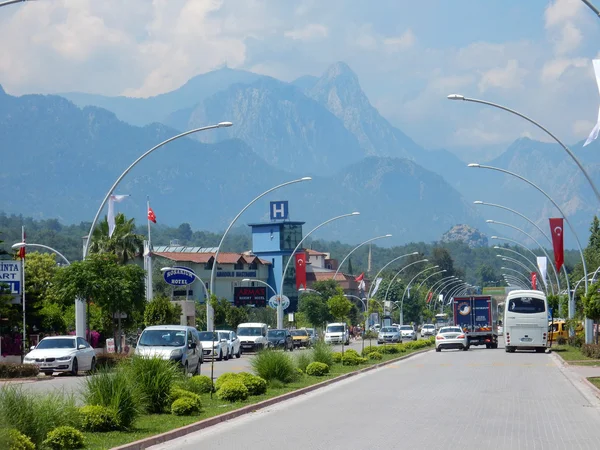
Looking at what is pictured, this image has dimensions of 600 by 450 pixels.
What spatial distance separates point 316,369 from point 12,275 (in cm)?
1594

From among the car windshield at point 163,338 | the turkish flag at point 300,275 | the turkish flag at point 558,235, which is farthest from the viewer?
the turkish flag at point 300,275

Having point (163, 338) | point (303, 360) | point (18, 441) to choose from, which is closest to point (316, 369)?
point (303, 360)

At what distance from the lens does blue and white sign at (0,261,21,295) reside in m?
40.6

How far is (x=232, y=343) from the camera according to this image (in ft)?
173

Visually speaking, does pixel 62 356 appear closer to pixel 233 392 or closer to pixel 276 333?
pixel 233 392

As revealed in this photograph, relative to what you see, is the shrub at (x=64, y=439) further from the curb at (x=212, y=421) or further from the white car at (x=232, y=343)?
the white car at (x=232, y=343)

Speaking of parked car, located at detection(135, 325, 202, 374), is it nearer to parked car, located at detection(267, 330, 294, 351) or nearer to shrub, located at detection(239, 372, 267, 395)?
shrub, located at detection(239, 372, 267, 395)

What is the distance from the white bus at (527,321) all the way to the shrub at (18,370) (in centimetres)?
2940

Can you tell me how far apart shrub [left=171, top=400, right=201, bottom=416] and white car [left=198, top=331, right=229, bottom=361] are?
28.1 m

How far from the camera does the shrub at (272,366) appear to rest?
26630 mm

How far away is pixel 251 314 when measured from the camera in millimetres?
97562

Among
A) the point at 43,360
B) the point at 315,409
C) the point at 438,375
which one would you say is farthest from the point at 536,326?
the point at 315,409

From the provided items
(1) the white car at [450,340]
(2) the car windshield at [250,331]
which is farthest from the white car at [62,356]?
(1) the white car at [450,340]

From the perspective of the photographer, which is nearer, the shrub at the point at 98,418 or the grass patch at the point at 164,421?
the grass patch at the point at 164,421
